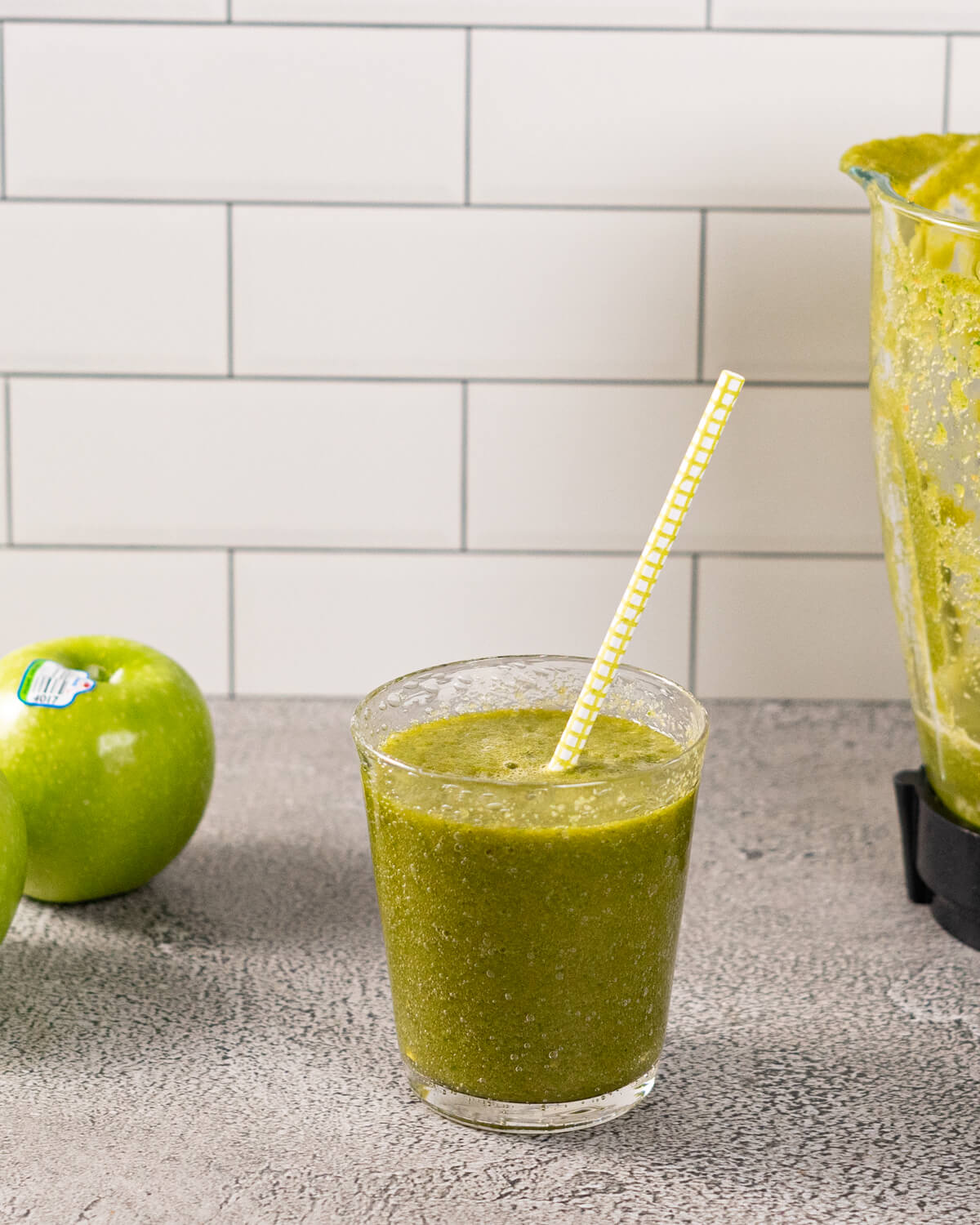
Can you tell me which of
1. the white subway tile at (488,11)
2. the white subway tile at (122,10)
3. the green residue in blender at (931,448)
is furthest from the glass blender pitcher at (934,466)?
the white subway tile at (122,10)

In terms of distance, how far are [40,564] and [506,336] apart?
406mm

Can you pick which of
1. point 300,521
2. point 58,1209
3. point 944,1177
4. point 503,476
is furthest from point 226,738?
point 944,1177

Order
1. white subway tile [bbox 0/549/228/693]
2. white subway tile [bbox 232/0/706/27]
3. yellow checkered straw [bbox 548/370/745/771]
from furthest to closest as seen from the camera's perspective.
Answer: white subway tile [bbox 0/549/228/693] < white subway tile [bbox 232/0/706/27] < yellow checkered straw [bbox 548/370/745/771]

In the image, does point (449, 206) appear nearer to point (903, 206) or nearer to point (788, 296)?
point (788, 296)

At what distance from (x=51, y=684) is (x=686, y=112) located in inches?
23.8

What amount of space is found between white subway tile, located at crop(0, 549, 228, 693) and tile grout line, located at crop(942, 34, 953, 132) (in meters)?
0.63

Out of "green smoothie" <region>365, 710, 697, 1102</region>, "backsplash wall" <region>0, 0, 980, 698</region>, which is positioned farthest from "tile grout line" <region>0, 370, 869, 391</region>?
"green smoothie" <region>365, 710, 697, 1102</region>

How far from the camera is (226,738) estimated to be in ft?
3.36

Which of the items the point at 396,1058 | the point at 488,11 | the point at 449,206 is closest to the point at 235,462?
the point at 449,206

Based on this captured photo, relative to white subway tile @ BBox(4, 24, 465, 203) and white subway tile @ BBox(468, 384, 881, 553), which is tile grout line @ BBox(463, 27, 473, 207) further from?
white subway tile @ BBox(468, 384, 881, 553)

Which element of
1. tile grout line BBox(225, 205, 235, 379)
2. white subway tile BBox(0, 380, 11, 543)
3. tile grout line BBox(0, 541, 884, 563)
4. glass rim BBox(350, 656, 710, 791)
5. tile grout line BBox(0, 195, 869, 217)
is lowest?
glass rim BBox(350, 656, 710, 791)

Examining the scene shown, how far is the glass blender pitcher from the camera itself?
0.65m

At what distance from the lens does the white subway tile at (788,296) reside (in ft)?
3.28

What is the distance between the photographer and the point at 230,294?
1016 millimetres
